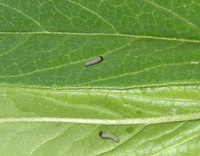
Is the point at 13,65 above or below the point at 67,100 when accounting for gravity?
above

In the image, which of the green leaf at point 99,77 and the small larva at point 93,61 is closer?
the green leaf at point 99,77

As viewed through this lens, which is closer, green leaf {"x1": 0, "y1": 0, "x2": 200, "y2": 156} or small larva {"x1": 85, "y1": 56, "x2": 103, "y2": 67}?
green leaf {"x1": 0, "y1": 0, "x2": 200, "y2": 156}

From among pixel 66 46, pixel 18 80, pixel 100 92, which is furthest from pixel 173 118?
pixel 18 80

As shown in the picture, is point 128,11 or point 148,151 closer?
point 148,151

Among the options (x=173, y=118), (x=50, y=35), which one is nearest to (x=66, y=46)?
(x=50, y=35)

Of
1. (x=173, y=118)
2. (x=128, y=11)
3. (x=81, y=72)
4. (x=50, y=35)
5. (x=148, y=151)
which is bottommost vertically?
(x=148, y=151)

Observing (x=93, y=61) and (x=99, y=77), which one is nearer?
(x=99, y=77)

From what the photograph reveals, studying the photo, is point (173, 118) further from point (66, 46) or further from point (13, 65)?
point (13, 65)

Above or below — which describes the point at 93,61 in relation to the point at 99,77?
above
